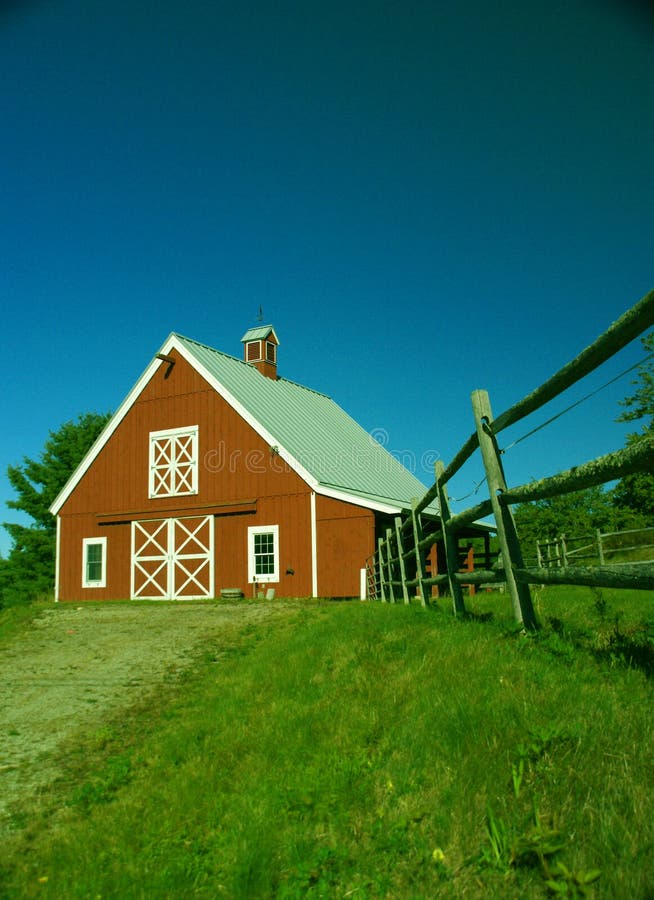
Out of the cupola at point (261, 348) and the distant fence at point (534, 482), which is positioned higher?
the cupola at point (261, 348)

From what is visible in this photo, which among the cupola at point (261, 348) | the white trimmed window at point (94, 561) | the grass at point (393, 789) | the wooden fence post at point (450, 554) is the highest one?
the cupola at point (261, 348)

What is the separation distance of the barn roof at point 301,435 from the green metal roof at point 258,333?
1249 mm

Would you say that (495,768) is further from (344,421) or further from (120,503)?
(344,421)

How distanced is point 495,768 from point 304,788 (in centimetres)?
109

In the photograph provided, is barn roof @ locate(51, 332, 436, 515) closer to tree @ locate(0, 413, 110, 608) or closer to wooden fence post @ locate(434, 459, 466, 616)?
wooden fence post @ locate(434, 459, 466, 616)

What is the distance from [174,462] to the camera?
76.0 feet

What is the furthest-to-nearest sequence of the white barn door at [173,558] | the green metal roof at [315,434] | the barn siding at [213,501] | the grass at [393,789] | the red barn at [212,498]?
1. the white barn door at [173,558]
2. the green metal roof at [315,434]
3. the red barn at [212,498]
4. the barn siding at [213,501]
5. the grass at [393,789]

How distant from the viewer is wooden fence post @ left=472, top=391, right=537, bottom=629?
5297 mm

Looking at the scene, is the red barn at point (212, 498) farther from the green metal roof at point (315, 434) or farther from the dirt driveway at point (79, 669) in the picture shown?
the dirt driveway at point (79, 669)

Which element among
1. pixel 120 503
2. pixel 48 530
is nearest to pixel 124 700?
pixel 120 503

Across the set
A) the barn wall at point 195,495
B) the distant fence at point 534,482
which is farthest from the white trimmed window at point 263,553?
the distant fence at point 534,482

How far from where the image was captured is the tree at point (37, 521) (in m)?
48.2

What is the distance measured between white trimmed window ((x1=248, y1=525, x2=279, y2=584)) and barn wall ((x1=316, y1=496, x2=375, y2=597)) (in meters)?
1.47

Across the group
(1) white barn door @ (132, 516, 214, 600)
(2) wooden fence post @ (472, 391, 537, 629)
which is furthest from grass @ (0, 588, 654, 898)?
(1) white barn door @ (132, 516, 214, 600)
